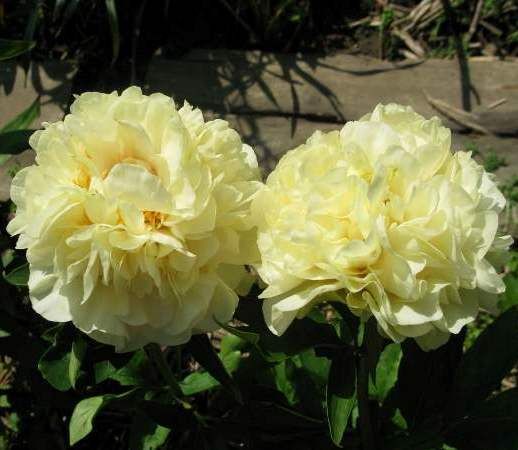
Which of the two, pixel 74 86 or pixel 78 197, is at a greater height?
pixel 78 197

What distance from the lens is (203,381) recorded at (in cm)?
142

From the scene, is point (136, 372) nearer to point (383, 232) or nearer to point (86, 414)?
point (86, 414)

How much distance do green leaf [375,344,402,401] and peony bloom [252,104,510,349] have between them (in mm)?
577

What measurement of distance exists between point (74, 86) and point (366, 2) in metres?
1.23

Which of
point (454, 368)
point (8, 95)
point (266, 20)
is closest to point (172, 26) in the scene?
point (266, 20)

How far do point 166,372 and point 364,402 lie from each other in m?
0.34

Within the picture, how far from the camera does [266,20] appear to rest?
2.76m

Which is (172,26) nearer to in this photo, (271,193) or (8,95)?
(8,95)

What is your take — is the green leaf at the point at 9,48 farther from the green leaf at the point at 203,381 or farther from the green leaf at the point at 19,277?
the green leaf at the point at 203,381

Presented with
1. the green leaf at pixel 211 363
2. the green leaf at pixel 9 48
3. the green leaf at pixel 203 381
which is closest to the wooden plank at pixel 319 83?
the green leaf at pixel 9 48

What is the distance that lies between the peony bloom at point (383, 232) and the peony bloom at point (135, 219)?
0.22 feet

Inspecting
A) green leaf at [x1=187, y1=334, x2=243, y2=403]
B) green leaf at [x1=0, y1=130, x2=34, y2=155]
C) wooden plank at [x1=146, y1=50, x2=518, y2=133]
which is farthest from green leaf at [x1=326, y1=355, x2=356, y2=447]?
wooden plank at [x1=146, y1=50, x2=518, y2=133]

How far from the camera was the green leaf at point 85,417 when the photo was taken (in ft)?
4.16

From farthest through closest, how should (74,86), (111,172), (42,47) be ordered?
1. (42,47)
2. (74,86)
3. (111,172)
